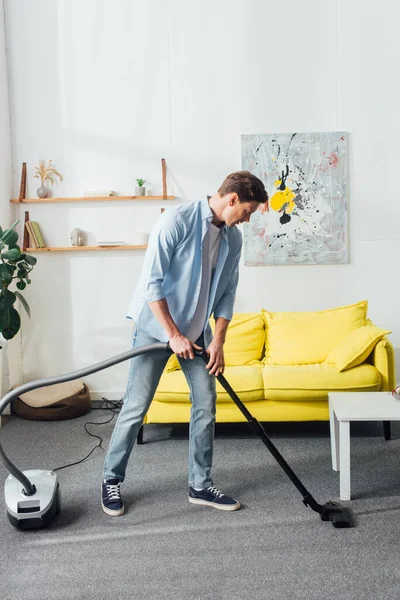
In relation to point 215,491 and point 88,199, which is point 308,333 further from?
point 88,199

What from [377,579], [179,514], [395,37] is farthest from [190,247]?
[395,37]

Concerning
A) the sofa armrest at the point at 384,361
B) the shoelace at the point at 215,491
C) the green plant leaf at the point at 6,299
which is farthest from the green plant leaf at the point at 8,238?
the sofa armrest at the point at 384,361

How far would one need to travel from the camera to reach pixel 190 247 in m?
2.55

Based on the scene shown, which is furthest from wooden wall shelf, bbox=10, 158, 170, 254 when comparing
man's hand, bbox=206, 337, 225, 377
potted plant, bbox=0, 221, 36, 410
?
man's hand, bbox=206, 337, 225, 377

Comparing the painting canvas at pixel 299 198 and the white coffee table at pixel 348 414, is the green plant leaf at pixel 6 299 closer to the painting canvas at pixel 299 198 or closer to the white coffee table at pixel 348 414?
the painting canvas at pixel 299 198

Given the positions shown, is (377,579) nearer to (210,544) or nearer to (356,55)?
(210,544)

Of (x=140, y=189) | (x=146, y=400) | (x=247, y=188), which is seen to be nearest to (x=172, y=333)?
(x=146, y=400)

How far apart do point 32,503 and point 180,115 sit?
297 cm

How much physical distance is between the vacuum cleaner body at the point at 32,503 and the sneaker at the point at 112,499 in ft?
0.67

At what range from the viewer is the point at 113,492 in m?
2.71

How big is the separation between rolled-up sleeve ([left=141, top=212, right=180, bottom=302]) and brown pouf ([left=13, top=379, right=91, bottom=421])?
2.01 metres

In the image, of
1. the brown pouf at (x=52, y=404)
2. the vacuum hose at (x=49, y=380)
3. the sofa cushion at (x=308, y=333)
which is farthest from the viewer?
the brown pouf at (x=52, y=404)

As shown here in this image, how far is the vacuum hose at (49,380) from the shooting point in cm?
230

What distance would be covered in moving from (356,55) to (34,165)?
237 cm
